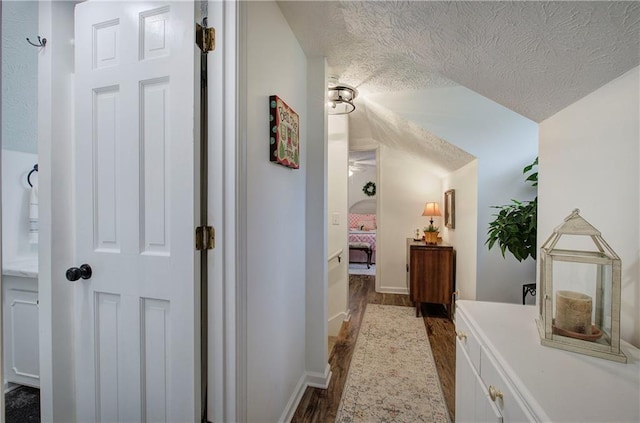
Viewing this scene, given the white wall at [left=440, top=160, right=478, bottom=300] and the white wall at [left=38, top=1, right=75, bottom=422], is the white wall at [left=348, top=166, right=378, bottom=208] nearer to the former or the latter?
the white wall at [left=440, top=160, right=478, bottom=300]

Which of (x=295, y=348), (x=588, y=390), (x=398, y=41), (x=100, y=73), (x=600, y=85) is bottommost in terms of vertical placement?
(x=295, y=348)

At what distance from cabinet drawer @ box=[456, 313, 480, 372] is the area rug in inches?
28.4

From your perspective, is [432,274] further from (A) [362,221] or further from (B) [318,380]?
(A) [362,221]

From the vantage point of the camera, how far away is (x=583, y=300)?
2.99 feet

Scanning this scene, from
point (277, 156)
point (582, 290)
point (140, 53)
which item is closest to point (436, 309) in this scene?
point (582, 290)

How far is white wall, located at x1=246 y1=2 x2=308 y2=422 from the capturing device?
1239 mm

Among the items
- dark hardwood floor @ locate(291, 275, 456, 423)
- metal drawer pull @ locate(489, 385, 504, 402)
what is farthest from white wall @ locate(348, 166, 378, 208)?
metal drawer pull @ locate(489, 385, 504, 402)

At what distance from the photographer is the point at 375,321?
3066 mm

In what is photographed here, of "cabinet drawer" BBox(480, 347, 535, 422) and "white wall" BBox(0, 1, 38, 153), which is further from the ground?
"white wall" BBox(0, 1, 38, 153)

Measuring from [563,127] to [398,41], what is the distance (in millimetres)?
839

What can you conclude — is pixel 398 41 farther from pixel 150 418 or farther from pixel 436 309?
pixel 436 309

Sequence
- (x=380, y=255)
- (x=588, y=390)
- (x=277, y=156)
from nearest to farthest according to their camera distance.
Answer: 1. (x=588, y=390)
2. (x=277, y=156)
3. (x=380, y=255)

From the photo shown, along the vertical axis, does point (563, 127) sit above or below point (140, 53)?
below

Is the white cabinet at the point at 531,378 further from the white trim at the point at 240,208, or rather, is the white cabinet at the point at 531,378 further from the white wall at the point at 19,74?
the white wall at the point at 19,74
